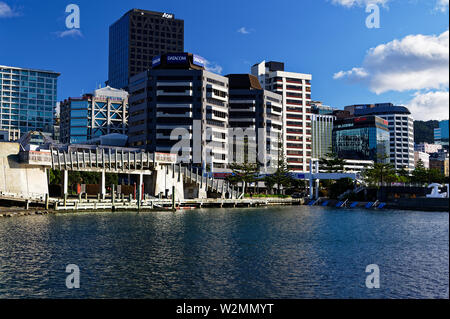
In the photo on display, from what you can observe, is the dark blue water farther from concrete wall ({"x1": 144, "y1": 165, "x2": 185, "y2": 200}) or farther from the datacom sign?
the datacom sign

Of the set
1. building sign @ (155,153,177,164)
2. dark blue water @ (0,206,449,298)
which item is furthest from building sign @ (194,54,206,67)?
dark blue water @ (0,206,449,298)

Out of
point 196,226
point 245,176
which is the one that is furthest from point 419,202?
point 196,226

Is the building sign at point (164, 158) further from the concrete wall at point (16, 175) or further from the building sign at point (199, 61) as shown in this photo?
the building sign at point (199, 61)

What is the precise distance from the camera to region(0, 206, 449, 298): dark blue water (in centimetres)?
3133

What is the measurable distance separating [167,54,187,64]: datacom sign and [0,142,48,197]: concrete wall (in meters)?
91.9

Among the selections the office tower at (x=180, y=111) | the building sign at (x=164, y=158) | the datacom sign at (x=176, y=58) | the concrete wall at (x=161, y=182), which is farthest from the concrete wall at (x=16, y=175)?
the datacom sign at (x=176, y=58)

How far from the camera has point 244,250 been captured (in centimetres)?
4759

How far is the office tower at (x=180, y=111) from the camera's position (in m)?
170
